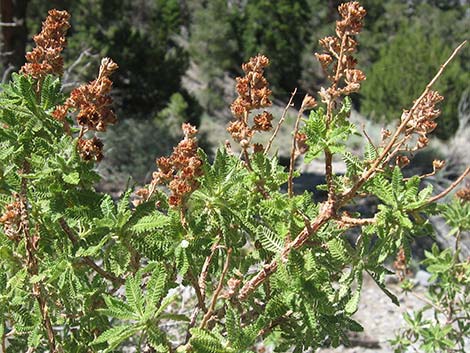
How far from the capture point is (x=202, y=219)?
0.94 meters

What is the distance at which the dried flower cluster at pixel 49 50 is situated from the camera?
1065mm

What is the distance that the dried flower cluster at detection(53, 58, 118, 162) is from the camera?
Answer: 98 centimetres

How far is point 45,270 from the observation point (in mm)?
999

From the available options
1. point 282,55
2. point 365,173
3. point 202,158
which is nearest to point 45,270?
point 202,158

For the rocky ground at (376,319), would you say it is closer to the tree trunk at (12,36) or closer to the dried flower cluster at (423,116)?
the dried flower cluster at (423,116)

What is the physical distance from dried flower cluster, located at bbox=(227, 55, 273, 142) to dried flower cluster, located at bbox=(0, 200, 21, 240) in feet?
1.32

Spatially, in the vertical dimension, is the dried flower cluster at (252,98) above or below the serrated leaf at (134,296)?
above

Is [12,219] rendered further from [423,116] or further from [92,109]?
[423,116]

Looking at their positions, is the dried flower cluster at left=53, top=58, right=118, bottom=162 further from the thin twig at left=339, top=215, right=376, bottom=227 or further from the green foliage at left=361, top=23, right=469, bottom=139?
the green foliage at left=361, top=23, right=469, bottom=139

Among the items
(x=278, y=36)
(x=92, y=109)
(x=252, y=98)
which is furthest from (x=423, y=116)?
(x=278, y=36)

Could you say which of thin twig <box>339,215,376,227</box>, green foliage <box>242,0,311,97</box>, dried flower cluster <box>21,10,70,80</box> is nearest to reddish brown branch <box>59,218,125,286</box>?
dried flower cluster <box>21,10,70,80</box>

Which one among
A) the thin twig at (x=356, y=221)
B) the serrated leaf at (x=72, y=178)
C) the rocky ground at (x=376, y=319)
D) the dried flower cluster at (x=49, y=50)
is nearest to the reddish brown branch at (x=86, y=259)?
the serrated leaf at (x=72, y=178)

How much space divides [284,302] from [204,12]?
19368mm

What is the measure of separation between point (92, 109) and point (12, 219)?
0.78 ft
